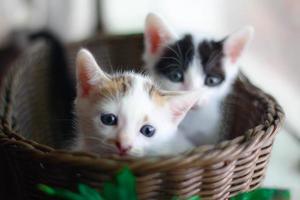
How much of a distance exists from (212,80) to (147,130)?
376mm

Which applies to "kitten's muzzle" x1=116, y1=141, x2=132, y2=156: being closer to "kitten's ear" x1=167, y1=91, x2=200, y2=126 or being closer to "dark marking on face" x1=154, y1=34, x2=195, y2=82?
"kitten's ear" x1=167, y1=91, x2=200, y2=126

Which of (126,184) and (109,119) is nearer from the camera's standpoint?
(126,184)

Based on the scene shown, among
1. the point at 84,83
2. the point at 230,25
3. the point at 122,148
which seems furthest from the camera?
the point at 230,25

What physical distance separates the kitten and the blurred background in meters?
0.24

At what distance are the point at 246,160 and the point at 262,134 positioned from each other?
57 mm

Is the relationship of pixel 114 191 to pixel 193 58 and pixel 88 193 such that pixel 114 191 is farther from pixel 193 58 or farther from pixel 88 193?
pixel 193 58

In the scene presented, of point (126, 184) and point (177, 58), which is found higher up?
point (177, 58)

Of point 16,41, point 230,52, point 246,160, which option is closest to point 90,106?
point 246,160

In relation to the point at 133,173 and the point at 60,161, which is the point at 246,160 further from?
the point at 60,161

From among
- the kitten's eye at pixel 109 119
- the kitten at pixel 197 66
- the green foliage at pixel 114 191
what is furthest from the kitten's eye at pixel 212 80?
the green foliage at pixel 114 191

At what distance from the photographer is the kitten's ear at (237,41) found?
48.8 inches

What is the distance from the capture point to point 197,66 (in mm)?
1215

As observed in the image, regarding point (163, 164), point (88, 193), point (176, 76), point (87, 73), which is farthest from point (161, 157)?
point (176, 76)

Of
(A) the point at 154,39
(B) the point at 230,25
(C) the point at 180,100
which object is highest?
(B) the point at 230,25
